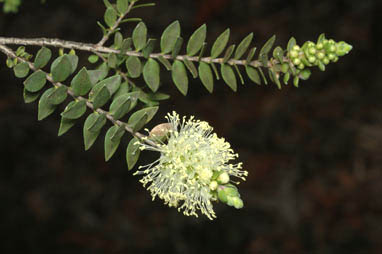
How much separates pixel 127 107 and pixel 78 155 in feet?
12.6

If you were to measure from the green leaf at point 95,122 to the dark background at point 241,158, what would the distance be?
3.14m

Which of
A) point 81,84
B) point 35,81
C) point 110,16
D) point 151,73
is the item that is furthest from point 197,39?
point 35,81

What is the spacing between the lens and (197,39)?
4.83ft

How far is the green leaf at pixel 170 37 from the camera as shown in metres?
1.45

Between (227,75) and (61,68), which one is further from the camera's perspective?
(227,75)

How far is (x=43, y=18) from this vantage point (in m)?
5.16

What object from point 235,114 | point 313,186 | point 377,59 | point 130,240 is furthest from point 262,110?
point 130,240

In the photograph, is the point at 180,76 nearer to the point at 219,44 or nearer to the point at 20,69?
the point at 219,44

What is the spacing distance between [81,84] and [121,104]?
134mm

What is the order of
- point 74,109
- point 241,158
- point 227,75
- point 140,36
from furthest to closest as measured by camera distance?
point 241,158 < point 227,75 < point 140,36 < point 74,109

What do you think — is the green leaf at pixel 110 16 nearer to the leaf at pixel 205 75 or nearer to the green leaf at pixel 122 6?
the green leaf at pixel 122 6

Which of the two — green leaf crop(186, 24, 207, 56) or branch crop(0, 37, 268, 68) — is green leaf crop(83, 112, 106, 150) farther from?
green leaf crop(186, 24, 207, 56)

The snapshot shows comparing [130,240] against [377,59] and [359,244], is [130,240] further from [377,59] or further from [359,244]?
[377,59]

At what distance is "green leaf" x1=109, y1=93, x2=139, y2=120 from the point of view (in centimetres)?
133
